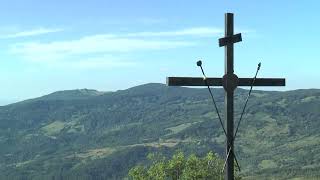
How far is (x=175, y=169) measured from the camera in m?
67.4

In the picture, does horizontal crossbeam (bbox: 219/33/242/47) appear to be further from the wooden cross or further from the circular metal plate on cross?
the circular metal plate on cross

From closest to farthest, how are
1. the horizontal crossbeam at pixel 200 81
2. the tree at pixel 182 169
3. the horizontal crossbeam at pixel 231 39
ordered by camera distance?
the horizontal crossbeam at pixel 200 81
the horizontal crossbeam at pixel 231 39
the tree at pixel 182 169

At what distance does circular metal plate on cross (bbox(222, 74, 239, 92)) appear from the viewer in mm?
13977

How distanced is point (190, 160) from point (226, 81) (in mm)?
52439

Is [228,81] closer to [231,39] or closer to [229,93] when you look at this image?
[229,93]

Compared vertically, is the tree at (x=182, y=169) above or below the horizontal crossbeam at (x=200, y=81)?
below

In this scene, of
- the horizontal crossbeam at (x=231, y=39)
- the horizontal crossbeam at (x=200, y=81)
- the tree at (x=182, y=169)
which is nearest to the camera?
the horizontal crossbeam at (x=200, y=81)

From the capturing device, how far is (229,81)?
14.0m

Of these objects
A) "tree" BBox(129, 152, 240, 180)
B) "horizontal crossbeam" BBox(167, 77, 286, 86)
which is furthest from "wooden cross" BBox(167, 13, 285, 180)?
"tree" BBox(129, 152, 240, 180)

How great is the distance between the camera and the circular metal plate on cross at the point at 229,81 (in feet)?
45.9

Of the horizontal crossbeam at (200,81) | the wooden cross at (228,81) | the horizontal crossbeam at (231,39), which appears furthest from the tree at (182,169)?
the horizontal crossbeam at (231,39)

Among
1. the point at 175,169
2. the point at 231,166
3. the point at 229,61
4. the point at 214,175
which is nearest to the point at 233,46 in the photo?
the point at 229,61

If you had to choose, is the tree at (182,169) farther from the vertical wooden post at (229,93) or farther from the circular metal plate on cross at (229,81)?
the circular metal plate on cross at (229,81)

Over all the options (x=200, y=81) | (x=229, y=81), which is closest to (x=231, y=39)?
(x=229, y=81)
